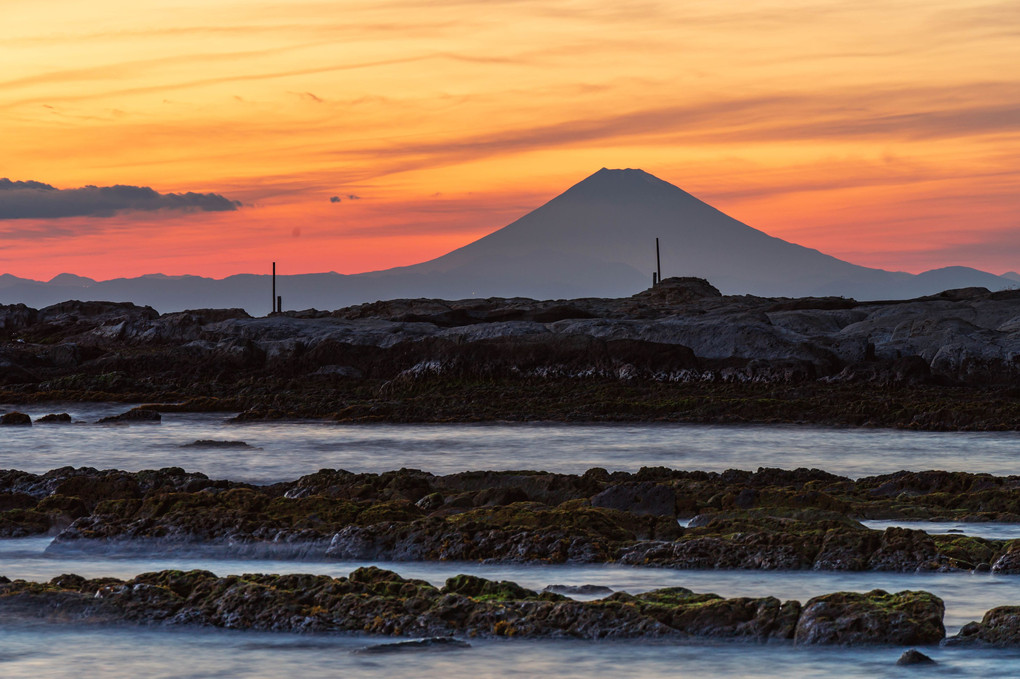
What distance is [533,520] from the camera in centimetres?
1334

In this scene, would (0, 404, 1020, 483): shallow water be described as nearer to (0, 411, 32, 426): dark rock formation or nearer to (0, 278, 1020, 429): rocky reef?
(0, 411, 32, 426): dark rock formation

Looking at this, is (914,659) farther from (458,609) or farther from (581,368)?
(581,368)

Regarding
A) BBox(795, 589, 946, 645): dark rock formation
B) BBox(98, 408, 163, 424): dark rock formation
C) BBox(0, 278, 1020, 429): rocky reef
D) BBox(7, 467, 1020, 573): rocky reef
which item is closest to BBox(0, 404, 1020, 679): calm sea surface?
BBox(795, 589, 946, 645): dark rock formation

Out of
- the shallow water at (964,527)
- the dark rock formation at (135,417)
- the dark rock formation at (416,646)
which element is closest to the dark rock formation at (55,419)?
the dark rock formation at (135,417)

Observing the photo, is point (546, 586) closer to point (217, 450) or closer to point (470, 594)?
point (470, 594)

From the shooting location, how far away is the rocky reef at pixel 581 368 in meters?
34.5

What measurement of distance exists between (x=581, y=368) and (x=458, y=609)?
33.5 meters

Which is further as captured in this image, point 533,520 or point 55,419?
point 55,419

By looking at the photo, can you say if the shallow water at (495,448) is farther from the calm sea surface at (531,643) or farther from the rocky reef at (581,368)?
the rocky reef at (581,368)

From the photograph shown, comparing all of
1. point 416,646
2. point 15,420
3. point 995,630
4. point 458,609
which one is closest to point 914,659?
point 995,630

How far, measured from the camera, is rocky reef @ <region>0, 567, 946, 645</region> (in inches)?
360

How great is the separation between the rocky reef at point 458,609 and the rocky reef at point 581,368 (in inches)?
886

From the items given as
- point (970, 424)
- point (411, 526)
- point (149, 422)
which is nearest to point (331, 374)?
point (149, 422)

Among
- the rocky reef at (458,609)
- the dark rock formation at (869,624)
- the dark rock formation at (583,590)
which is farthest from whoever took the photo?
the dark rock formation at (583,590)
